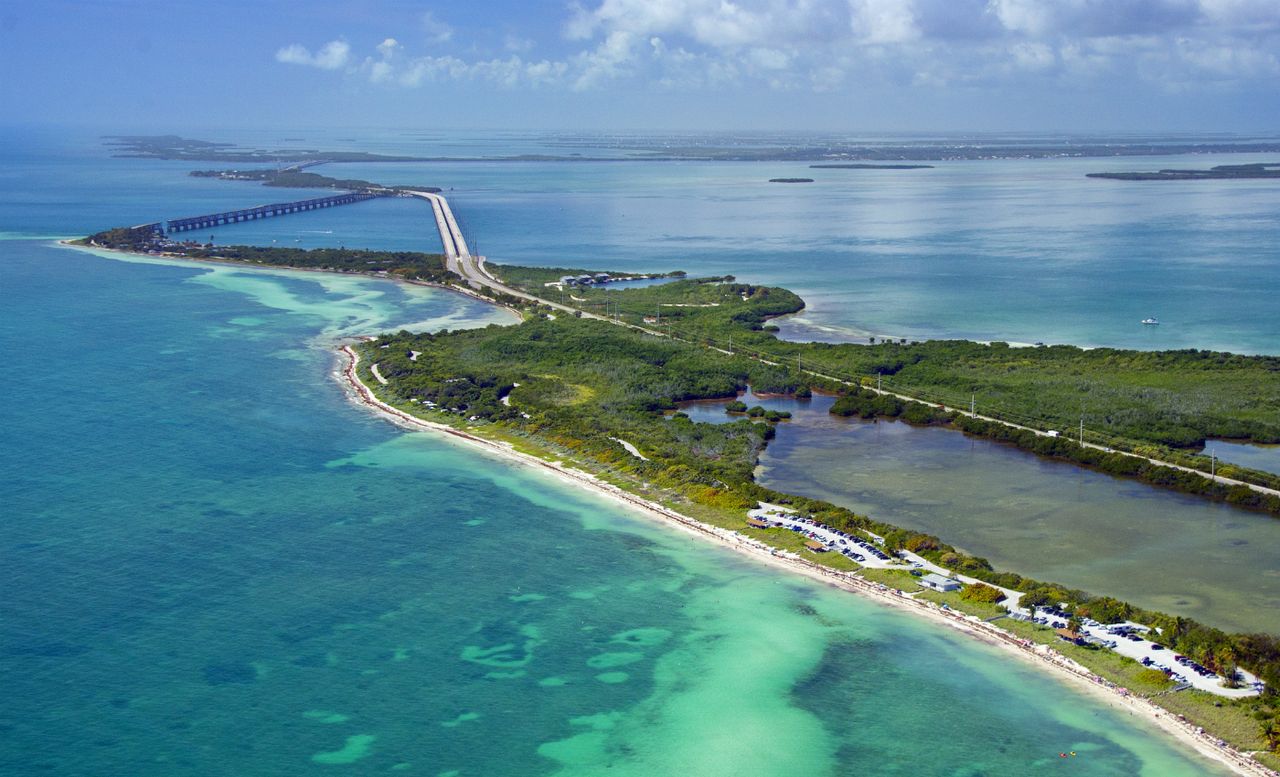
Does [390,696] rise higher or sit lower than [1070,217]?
lower

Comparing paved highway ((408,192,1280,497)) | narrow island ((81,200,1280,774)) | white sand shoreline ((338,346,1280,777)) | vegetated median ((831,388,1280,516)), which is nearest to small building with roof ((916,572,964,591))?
narrow island ((81,200,1280,774))

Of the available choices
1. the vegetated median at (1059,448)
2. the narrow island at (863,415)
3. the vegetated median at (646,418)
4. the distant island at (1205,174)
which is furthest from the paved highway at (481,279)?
the distant island at (1205,174)

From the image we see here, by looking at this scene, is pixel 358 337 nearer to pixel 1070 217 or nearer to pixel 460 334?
pixel 460 334

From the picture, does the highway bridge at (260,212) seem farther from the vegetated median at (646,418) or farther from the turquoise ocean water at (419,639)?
the turquoise ocean water at (419,639)

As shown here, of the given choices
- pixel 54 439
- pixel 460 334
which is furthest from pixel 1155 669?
pixel 460 334

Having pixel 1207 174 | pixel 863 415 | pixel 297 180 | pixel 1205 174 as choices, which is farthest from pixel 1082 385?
pixel 1207 174

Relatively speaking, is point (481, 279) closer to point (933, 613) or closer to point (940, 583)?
point (940, 583)

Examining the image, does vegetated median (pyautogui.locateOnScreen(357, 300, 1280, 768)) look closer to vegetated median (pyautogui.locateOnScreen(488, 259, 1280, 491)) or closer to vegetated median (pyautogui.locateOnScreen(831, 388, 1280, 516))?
vegetated median (pyautogui.locateOnScreen(488, 259, 1280, 491))
